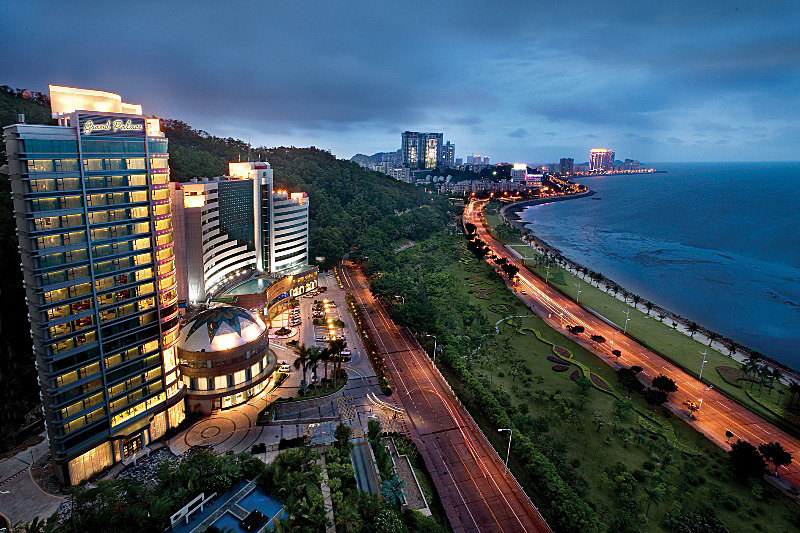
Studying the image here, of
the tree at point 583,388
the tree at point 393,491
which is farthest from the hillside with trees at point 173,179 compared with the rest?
the tree at point 583,388

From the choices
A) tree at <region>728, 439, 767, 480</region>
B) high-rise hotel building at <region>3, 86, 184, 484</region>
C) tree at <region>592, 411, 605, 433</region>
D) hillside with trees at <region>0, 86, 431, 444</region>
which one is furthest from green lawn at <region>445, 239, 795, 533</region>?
hillside with trees at <region>0, 86, 431, 444</region>

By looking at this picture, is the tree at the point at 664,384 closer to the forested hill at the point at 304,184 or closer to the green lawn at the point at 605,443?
the green lawn at the point at 605,443

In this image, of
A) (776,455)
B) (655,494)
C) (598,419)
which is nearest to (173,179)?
(598,419)

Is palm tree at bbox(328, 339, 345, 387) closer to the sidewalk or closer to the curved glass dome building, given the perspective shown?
the curved glass dome building

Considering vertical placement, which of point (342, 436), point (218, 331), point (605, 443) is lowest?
point (605, 443)

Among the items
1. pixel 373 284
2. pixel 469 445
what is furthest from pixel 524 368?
pixel 373 284

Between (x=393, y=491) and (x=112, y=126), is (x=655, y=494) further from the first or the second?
(x=112, y=126)

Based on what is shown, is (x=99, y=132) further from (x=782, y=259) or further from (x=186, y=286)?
(x=782, y=259)
